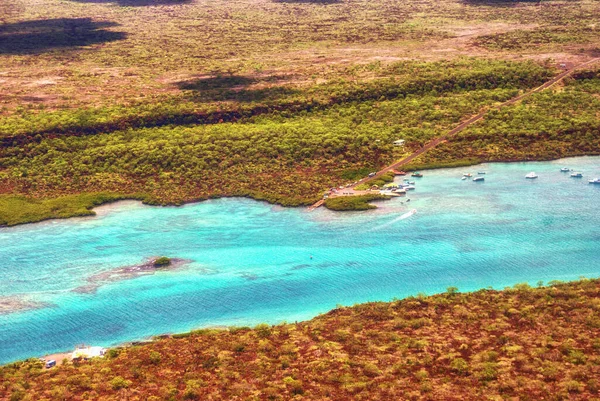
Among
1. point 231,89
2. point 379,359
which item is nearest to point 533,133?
point 231,89

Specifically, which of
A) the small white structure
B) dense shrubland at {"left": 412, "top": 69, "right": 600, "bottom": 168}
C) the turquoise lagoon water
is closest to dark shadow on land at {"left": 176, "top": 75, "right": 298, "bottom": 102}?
dense shrubland at {"left": 412, "top": 69, "right": 600, "bottom": 168}

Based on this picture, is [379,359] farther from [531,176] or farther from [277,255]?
[531,176]

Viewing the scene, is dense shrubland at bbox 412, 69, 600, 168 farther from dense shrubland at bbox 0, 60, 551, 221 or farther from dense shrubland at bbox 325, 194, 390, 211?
dense shrubland at bbox 325, 194, 390, 211

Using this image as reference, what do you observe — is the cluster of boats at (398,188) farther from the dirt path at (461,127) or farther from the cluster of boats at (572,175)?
the cluster of boats at (572,175)

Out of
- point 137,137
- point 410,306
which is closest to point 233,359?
point 410,306

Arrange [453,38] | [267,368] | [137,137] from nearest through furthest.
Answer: [267,368], [137,137], [453,38]

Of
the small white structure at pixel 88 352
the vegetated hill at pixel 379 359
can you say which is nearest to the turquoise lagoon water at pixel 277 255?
the small white structure at pixel 88 352

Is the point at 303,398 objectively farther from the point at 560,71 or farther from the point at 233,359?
the point at 560,71
